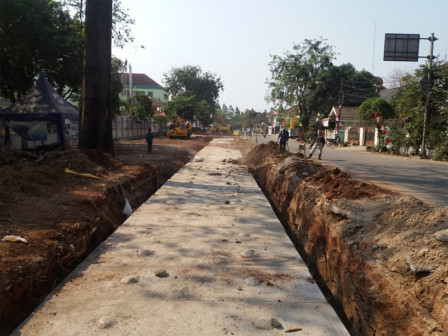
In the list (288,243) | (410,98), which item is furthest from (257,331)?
(410,98)

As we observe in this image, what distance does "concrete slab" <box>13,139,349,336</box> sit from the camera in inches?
106

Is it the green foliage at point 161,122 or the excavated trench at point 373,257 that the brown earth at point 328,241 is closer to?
the excavated trench at point 373,257

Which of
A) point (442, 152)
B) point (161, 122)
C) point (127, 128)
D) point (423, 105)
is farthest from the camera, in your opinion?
point (161, 122)

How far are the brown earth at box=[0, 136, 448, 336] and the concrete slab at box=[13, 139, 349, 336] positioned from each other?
0.46 m

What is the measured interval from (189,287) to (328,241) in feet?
7.85

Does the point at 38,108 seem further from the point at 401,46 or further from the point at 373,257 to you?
the point at 401,46

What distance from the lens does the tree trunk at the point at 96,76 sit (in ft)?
34.7

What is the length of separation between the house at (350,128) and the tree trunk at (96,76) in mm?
22605

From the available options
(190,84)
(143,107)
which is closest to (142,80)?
(190,84)

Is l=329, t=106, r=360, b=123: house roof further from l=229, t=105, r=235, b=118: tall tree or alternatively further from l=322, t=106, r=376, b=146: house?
l=229, t=105, r=235, b=118: tall tree

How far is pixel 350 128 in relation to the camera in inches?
1366

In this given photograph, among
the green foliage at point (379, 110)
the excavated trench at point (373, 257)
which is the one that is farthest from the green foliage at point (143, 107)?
the excavated trench at point (373, 257)

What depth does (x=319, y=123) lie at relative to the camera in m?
40.5

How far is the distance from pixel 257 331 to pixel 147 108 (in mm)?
38339
